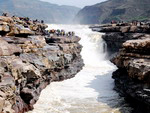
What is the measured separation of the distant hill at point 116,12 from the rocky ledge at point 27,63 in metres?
69.1

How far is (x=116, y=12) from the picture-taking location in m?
126

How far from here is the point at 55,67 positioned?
2920 cm

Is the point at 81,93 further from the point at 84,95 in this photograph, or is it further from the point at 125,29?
the point at 125,29

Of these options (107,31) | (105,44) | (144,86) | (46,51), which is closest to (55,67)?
(46,51)

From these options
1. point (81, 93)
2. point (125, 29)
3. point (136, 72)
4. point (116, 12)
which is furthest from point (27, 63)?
point (116, 12)

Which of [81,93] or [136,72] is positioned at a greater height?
[136,72]

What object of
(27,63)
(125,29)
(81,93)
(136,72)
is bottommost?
(81,93)

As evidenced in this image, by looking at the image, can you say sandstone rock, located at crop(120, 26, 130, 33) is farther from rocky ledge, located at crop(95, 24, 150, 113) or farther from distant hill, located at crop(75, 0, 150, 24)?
distant hill, located at crop(75, 0, 150, 24)

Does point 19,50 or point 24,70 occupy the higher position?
point 19,50

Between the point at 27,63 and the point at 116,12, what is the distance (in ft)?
361

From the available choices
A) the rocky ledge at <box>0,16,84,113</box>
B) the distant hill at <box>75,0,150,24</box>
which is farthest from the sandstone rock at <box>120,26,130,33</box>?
the distant hill at <box>75,0,150,24</box>

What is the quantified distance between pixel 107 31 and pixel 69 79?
24.8m

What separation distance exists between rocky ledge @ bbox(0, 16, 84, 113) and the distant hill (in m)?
69.1

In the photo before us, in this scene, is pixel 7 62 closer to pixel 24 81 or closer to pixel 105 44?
pixel 24 81
